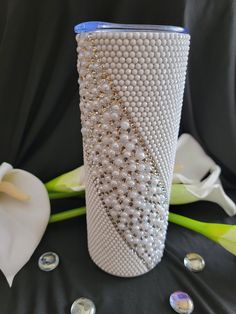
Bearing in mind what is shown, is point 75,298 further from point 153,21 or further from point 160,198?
point 153,21

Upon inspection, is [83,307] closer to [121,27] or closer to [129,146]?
[129,146]

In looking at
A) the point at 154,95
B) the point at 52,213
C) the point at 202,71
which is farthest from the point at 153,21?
the point at 52,213

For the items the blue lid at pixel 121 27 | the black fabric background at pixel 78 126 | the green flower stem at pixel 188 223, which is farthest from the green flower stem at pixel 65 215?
the blue lid at pixel 121 27

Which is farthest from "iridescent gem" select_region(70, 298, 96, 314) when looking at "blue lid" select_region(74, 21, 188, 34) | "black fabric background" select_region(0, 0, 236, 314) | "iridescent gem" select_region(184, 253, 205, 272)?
"blue lid" select_region(74, 21, 188, 34)

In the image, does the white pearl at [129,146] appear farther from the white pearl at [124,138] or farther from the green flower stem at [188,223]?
the green flower stem at [188,223]

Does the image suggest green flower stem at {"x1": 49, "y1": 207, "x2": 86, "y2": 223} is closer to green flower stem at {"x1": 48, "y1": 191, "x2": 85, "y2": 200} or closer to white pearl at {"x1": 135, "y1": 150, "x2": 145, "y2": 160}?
green flower stem at {"x1": 48, "y1": 191, "x2": 85, "y2": 200}

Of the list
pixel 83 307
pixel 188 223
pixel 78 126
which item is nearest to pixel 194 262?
pixel 188 223

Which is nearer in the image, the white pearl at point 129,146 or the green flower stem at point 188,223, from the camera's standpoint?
the white pearl at point 129,146
